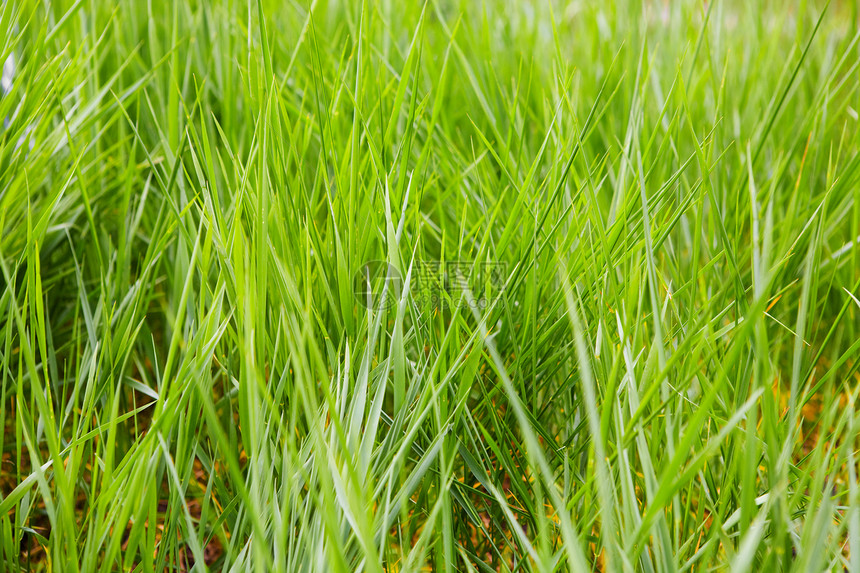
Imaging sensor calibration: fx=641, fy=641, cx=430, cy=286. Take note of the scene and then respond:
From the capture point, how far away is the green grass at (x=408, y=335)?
438 mm

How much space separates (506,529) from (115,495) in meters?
0.35

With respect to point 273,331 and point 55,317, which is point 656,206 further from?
point 55,317

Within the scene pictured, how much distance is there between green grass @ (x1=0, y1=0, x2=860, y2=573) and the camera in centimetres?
44

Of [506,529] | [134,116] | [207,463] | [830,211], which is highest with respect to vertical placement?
[134,116]

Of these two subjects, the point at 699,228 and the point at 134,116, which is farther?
the point at 134,116

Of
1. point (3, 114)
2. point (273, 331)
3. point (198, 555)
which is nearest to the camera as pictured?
point (198, 555)

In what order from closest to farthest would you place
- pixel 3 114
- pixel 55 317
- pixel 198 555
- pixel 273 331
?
pixel 198 555 → pixel 273 331 → pixel 3 114 → pixel 55 317

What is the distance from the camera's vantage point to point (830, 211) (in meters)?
0.75

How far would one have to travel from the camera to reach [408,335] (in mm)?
573

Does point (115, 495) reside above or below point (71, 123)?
below

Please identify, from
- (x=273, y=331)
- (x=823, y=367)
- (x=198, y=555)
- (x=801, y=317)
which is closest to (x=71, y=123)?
(x=273, y=331)

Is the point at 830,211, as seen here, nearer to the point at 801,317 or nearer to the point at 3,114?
the point at 801,317

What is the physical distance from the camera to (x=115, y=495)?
1.60ft

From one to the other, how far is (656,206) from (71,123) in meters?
0.70
